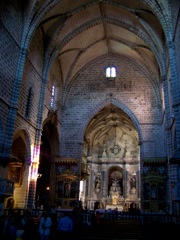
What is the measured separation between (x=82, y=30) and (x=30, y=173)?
40.8 ft

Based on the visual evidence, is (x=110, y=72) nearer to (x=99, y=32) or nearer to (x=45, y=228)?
(x=99, y=32)

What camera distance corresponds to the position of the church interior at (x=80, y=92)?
1538 centimetres

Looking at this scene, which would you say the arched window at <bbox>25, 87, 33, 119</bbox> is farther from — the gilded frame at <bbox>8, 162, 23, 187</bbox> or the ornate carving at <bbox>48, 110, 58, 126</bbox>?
the ornate carving at <bbox>48, 110, 58, 126</bbox>

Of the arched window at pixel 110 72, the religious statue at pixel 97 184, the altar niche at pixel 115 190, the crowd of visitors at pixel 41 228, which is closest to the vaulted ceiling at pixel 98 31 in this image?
the arched window at pixel 110 72

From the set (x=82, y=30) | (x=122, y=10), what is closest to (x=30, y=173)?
(x=82, y=30)

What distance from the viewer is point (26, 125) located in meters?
17.9

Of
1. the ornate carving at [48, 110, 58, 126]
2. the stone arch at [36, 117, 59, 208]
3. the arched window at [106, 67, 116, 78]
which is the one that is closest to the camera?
the ornate carving at [48, 110, 58, 126]

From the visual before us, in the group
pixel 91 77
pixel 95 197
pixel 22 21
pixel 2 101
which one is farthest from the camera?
pixel 95 197

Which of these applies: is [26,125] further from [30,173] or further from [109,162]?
[109,162]

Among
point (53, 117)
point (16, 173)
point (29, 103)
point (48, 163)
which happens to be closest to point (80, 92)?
point (53, 117)

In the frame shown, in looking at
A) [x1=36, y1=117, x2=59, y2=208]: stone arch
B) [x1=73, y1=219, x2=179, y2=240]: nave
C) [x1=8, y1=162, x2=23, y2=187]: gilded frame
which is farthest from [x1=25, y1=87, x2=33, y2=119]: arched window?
[x1=73, y1=219, x2=179, y2=240]: nave

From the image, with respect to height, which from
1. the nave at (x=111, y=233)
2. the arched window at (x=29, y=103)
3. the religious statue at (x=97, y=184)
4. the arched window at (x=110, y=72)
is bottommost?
the nave at (x=111, y=233)

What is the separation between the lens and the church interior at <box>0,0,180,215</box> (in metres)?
15.4

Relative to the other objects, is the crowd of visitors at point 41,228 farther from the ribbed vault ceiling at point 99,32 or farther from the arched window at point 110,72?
the arched window at point 110,72
